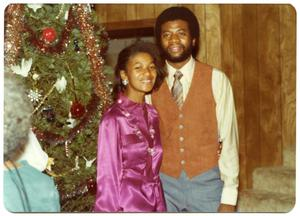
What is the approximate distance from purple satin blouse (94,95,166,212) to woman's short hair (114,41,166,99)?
2.9 inches

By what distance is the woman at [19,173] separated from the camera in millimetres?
1594

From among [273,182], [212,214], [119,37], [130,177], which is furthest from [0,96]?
[273,182]

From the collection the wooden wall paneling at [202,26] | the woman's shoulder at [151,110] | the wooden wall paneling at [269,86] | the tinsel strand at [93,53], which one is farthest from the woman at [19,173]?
the wooden wall paneling at [269,86]

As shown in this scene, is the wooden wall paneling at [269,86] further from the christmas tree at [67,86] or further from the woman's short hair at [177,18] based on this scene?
the christmas tree at [67,86]

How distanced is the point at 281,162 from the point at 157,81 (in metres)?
0.97

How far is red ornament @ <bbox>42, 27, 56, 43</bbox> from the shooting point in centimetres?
181

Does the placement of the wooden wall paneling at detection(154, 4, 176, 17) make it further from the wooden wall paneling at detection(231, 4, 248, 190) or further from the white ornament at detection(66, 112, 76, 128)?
the white ornament at detection(66, 112, 76, 128)

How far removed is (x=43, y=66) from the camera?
6.00 ft

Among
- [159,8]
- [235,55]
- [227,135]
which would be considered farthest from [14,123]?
[235,55]

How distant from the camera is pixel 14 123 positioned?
1.63m

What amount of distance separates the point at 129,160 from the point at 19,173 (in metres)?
0.37

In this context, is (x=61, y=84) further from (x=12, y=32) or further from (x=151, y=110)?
(x=151, y=110)

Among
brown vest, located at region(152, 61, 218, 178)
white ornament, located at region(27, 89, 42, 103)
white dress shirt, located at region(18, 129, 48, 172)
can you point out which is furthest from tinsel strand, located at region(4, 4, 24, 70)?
brown vest, located at region(152, 61, 218, 178)

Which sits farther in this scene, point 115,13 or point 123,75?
point 115,13
